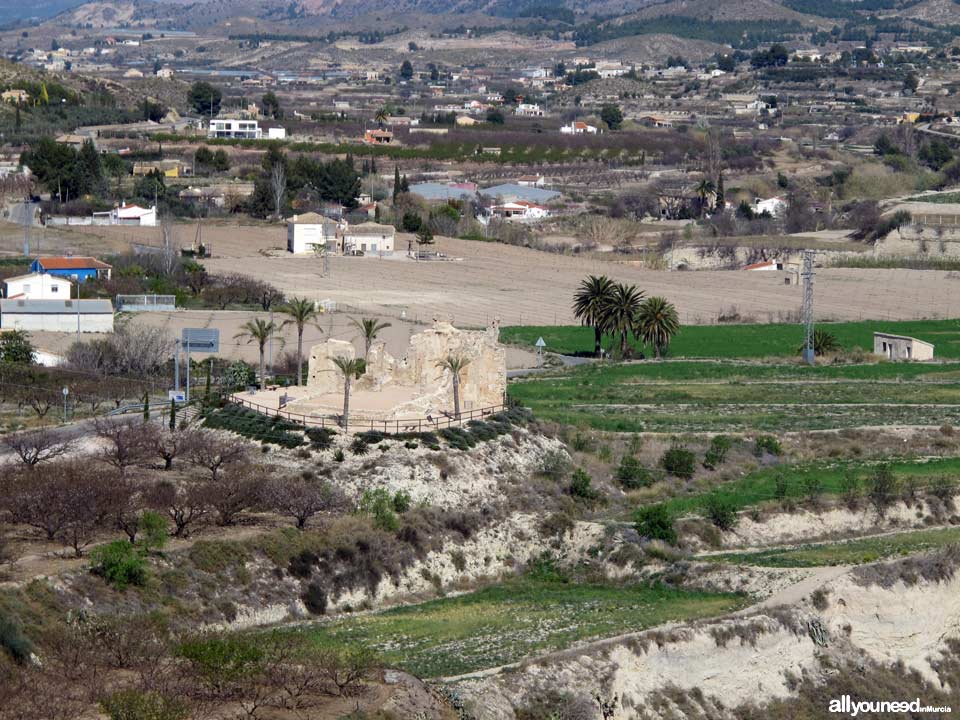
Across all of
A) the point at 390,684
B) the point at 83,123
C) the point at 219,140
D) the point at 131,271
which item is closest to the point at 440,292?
the point at 131,271

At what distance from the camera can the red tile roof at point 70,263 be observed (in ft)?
289

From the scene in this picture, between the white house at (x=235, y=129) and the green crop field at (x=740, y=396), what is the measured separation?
103 metres

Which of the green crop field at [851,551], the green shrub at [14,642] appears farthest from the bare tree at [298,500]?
the green shrub at [14,642]

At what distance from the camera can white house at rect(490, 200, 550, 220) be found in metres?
139

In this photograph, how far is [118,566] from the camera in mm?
42094

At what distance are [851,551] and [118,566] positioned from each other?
1763 centimetres

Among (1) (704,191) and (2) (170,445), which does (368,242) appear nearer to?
(1) (704,191)

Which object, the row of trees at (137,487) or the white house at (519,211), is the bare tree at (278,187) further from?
the row of trees at (137,487)

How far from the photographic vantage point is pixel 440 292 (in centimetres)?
9350

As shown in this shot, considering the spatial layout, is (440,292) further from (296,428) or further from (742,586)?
(742,586)

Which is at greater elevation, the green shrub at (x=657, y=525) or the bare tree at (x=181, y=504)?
the bare tree at (x=181, y=504)

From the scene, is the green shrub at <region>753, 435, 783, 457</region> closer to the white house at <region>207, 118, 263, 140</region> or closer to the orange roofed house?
the orange roofed house

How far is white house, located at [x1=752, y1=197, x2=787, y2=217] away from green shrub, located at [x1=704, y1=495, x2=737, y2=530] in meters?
92.1

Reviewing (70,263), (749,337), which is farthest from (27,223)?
(749,337)
